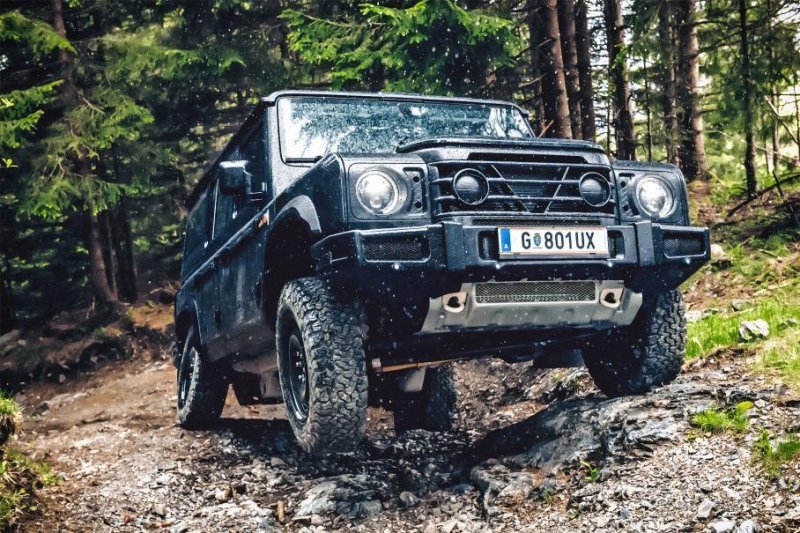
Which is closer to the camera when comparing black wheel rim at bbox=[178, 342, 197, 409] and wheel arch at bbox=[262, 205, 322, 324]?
wheel arch at bbox=[262, 205, 322, 324]

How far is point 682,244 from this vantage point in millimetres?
4418

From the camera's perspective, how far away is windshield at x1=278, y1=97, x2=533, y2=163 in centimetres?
499

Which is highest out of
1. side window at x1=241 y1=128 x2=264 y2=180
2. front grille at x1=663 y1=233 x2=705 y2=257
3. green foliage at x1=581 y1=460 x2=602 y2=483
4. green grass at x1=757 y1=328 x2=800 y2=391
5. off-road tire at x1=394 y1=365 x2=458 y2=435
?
side window at x1=241 y1=128 x2=264 y2=180

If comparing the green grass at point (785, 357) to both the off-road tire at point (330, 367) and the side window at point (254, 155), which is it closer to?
the off-road tire at point (330, 367)

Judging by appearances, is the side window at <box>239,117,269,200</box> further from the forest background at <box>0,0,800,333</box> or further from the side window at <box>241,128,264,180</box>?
the forest background at <box>0,0,800,333</box>

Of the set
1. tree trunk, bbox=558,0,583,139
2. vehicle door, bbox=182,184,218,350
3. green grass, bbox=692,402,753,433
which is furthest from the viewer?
tree trunk, bbox=558,0,583,139

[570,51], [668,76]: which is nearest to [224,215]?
[570,51]

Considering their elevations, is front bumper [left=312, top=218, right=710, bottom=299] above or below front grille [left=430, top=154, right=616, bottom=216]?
below

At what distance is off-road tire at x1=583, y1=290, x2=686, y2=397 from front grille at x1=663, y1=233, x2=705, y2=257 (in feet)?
1.33

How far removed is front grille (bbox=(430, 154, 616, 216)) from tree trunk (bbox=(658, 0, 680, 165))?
22.0 feet

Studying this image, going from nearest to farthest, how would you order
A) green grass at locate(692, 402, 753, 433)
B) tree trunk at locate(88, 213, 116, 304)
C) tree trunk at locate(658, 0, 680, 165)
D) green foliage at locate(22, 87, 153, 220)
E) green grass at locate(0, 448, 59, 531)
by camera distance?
green grass at locate(692, 402, 753, 433) < green grass at locate(0, 448, 59, 531) < tree trunk at locate(658, 0, 680, 165) < green foliage at locate(22, 87, 153, 220) < tree trunk at locate(88, 213, 116, 304)

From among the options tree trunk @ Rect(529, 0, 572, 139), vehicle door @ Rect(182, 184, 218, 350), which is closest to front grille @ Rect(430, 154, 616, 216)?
vehicle door @ Rect(182, 184, 218, 350)

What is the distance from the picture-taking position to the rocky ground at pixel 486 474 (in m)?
3.47

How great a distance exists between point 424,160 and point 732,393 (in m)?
2.01
